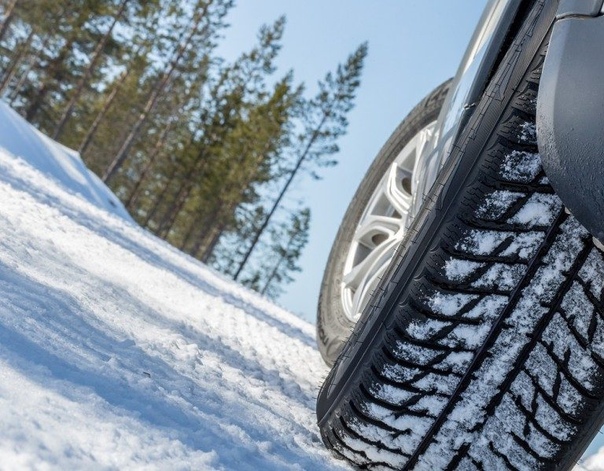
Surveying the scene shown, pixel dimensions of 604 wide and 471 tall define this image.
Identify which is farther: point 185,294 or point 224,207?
point 224,207

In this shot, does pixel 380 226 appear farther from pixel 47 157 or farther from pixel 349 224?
pixel 47 157

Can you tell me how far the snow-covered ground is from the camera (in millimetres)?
1331

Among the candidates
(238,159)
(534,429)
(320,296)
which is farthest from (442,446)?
(238,159)

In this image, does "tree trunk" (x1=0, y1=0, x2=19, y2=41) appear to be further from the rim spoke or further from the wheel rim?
the rim spoke

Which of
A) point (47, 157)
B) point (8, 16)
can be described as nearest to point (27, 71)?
point (8, 16)

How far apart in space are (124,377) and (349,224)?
2828 mm

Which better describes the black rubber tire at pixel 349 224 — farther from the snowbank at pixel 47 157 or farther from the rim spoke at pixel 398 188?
the snowbank at pixel 47 157

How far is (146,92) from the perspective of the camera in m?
39.8

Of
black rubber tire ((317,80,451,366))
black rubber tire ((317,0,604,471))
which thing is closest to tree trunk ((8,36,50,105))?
black rubber tire ((317,80,451,366))

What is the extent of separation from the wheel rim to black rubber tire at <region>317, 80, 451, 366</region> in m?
0.05

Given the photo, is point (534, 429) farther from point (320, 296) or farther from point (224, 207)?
point (224, 207)

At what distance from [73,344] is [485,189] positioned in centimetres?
132

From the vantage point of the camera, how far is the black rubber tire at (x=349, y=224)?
12.0ft

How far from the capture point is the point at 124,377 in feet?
6.02
